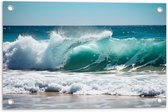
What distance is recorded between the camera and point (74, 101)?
85.2 inches

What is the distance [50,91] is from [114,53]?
50cm

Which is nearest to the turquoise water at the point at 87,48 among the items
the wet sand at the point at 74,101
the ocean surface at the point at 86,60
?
the ocean surface at the point at 86,60

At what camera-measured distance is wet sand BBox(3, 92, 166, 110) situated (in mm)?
2137

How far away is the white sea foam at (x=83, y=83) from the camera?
2160 mm

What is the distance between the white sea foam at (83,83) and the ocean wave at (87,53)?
0.16 ft

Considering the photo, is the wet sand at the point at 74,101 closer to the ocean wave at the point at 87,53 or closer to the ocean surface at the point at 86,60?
the ocean surface at the point at 86,60

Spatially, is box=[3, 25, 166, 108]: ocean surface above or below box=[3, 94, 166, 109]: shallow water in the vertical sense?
above

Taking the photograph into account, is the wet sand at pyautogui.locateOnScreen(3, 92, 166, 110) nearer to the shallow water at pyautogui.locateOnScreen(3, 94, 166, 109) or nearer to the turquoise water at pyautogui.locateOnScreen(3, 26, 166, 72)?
the shallow water at pyautogui.locateOnScreen(3, 94, 166, 109)

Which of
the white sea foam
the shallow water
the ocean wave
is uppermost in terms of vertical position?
the ocean wave

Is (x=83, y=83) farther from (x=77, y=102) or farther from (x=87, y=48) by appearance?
(x=87, y=48)

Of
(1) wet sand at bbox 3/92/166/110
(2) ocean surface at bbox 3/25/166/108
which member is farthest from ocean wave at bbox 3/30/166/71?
(1) wet sand at bbox 3/92/166/110

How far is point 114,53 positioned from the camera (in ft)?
7.32

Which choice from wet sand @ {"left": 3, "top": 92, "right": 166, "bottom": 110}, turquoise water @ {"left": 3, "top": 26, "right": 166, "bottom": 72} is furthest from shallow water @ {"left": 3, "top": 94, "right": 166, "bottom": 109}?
turquoise water @ {"left": 3, "top": 26, "right": 166, "bottom": 72}

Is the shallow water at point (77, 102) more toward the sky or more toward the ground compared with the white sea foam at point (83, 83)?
more toward the ground
